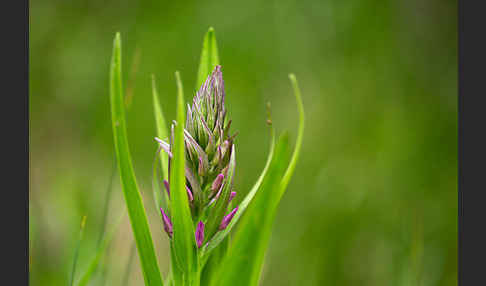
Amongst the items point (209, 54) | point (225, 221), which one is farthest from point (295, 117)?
point (225, 221)

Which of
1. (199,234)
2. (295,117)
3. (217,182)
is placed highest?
(295,117)

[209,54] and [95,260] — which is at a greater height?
[209,54]

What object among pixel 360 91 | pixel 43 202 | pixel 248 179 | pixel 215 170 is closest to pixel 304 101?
pixel 360 91

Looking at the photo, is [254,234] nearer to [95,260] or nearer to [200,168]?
[200,168]

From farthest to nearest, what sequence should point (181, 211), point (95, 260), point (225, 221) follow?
point (95, 260)
point (225, 221)
point (181, 211)

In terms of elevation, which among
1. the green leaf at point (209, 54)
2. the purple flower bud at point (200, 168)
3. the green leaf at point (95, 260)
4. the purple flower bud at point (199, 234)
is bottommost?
the green leaf at point (95, 260)

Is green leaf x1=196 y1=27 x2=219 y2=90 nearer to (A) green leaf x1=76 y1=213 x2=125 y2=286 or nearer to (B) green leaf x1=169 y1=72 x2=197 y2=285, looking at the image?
(B) green leaf x1=169 y1=72 x2=197 y2=285

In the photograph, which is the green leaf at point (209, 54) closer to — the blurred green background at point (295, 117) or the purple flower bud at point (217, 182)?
the purple flower bud at point (217, 182)

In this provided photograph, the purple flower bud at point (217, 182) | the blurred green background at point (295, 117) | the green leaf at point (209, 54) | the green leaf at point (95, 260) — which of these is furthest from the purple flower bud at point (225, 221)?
the blurred green background at point (295, 117)
